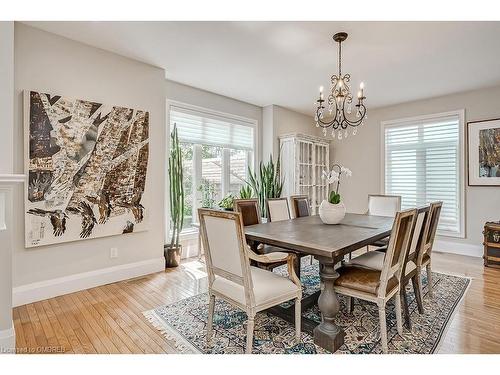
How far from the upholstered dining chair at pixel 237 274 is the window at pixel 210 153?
8.12ft

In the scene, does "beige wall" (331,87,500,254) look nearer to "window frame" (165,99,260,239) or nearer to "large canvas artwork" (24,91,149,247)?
"window frame" (165,99,260,239)

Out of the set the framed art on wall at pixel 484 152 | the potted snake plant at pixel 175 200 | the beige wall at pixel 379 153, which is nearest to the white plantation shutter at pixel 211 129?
the potted snake plant at pixel 175 200

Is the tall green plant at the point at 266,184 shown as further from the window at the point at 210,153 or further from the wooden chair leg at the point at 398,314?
the wooden chair leg at the point at 398,314

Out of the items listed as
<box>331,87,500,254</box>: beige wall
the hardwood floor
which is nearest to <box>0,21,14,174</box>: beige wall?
the hardwood floor

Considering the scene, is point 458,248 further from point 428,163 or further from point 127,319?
point 127,319

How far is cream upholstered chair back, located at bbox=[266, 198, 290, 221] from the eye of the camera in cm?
346

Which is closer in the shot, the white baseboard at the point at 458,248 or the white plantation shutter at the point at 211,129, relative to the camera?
the white plantation shutter at the point at 211,129

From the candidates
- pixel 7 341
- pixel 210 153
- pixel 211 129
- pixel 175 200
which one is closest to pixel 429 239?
pixel 175 200

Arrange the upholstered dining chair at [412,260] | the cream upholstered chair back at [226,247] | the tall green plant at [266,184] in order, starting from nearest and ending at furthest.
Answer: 1. the cream upholstered chair back at [226,247]
2. the upholstered dining chair at [412,260]
3. the tall green plant at [266,184]

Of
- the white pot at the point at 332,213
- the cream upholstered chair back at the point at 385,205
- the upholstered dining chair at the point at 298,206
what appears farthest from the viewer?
the cream upholstered chair back at the point at 385,205

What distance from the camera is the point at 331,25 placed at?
2.53 m

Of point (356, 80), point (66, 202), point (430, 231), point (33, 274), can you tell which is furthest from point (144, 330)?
point (356, 80)

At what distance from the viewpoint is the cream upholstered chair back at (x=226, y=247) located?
1729 millimetres
